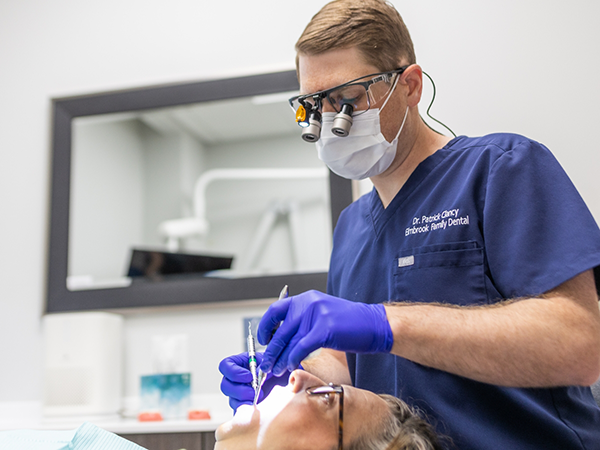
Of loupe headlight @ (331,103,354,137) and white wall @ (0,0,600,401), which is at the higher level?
white wall @ (0,0,600,401)

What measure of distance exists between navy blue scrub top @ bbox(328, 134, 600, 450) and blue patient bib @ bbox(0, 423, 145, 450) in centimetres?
53

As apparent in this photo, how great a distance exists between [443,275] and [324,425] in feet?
1.23

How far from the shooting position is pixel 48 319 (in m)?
1.92

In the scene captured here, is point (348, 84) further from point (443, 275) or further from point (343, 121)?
point (443, 275)

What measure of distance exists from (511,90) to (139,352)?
1669mm

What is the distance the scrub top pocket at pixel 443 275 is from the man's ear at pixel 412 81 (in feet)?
1.16

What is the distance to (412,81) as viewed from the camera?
1196 mm

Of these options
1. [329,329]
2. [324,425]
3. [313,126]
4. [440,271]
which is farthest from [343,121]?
[324,425]

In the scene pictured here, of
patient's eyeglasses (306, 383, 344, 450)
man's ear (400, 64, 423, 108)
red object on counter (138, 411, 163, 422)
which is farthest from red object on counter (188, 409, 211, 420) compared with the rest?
man's ear (400, 64, 423, 108)

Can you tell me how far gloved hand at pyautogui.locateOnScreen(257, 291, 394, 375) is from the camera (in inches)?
31.8

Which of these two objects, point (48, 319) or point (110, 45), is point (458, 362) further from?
point (110, 45)

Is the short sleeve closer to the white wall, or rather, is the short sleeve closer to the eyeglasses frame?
the eyeglasses frame

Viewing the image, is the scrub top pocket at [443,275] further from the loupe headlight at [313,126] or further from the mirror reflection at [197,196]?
the mirror reflection at [197,196]

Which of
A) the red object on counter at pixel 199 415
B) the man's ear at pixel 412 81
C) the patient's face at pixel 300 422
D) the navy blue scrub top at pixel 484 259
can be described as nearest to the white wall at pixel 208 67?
the red object on counter at pixel 199 415
